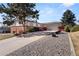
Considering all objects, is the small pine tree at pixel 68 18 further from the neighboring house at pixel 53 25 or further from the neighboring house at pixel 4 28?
the neighboring house at pixel 4 28

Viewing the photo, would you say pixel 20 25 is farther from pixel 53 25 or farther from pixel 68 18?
pixel 68 18

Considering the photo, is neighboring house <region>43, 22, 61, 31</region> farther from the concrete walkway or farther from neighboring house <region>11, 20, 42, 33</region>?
the concrete walkway

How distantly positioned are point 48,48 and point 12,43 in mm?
628

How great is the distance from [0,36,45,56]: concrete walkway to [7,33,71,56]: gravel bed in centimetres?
7

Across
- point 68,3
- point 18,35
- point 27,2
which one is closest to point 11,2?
point 27,2

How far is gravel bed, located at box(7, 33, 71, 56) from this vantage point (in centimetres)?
494

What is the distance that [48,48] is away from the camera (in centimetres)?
501

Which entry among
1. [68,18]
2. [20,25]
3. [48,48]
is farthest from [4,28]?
[68,18]

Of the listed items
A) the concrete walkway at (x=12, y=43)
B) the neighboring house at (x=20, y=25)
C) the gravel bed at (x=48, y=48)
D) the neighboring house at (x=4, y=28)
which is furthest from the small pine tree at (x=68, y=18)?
the neighboring house at (x=4, y=28)

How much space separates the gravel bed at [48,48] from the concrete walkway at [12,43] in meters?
0.07

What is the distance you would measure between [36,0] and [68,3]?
21.0 inches

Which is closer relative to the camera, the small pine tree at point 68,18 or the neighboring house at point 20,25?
the small pine tree at point 68,18

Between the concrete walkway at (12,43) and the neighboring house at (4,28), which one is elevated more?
the neighboring house at (4,28)

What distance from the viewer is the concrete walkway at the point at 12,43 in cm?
500
